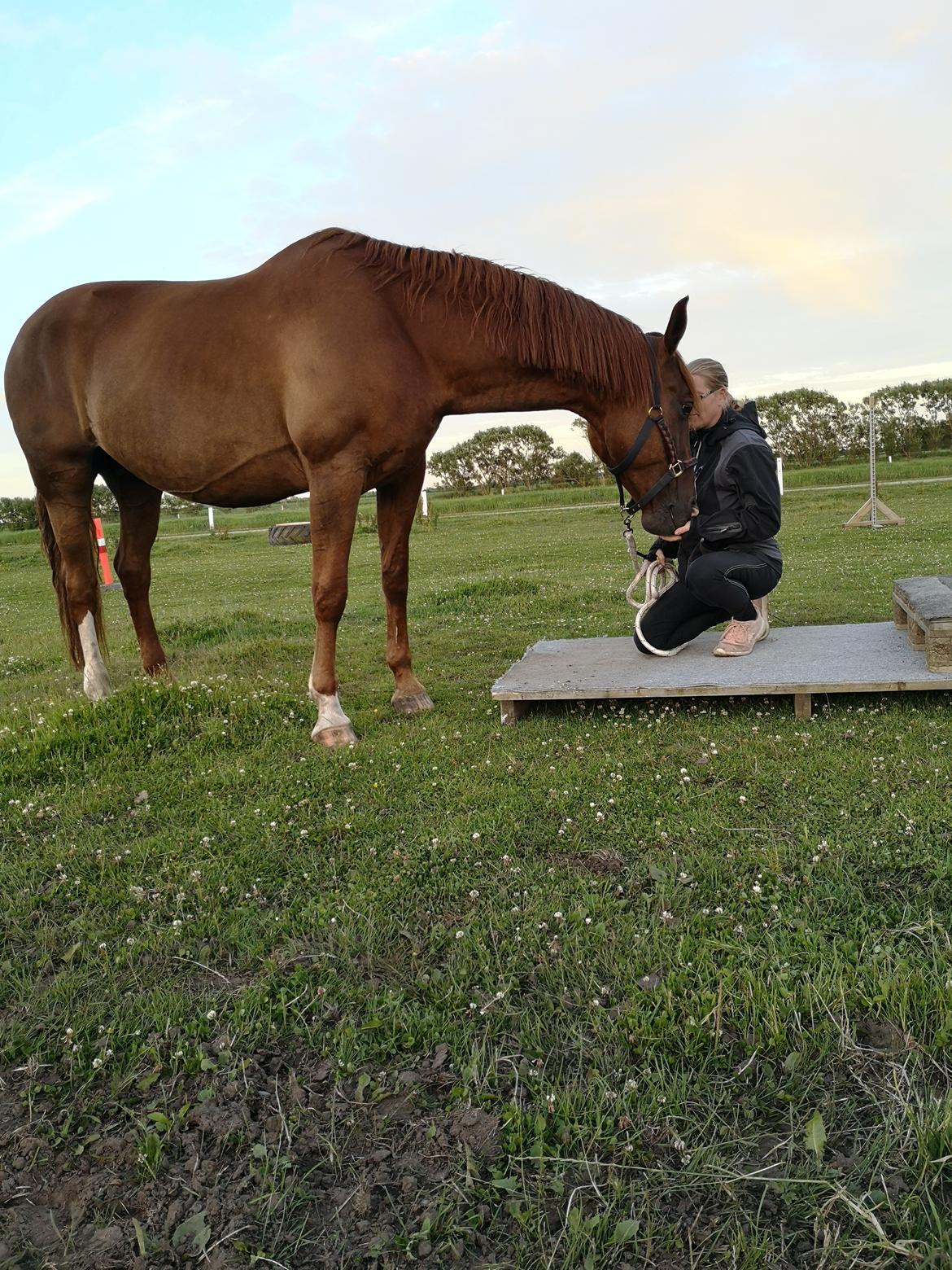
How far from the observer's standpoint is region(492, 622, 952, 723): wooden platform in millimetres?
5305

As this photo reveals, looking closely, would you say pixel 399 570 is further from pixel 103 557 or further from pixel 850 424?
pixel 850 424

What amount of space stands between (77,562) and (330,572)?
2.53 m

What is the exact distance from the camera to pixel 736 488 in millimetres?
6191

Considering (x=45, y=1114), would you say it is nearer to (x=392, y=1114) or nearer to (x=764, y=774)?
(x=392, y=1114)

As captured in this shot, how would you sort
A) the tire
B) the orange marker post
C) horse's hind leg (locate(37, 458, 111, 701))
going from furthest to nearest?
the tire, the orange marker post, horse's hind leg (locate(37, 458, 111, 701))

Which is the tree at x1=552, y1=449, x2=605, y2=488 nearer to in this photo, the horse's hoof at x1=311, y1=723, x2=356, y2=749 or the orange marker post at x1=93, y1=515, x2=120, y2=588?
the orange marker post at x1=93, y1=515, x2=120, y2=588

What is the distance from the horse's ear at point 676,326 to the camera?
5422mm

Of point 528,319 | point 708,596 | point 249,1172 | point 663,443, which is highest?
point 528,319

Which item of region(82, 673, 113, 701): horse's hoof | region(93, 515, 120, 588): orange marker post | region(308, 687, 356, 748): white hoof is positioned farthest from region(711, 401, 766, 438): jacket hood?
region(93, 515, 120, 588): orange marker post

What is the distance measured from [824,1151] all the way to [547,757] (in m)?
3.02

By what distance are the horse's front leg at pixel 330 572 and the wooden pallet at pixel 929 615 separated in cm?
364

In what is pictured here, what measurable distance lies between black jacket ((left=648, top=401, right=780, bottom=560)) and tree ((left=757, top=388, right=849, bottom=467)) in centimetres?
4284

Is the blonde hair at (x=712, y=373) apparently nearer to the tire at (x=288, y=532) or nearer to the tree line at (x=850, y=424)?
the tire at (x=288, y=532)

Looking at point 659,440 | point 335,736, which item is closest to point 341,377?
point 659,440
